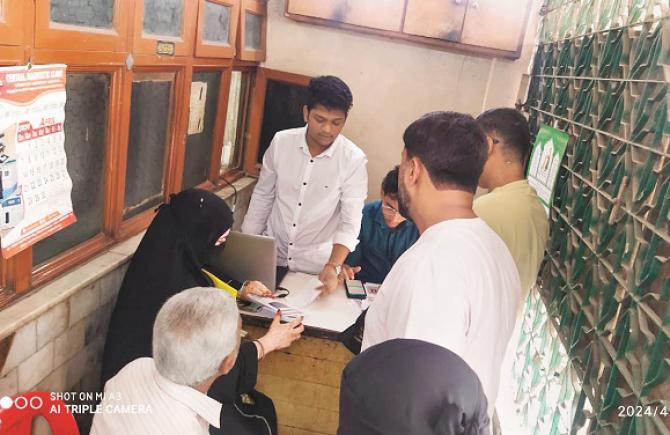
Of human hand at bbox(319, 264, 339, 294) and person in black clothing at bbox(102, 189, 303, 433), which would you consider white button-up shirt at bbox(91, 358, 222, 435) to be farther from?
human hand at bbox(319, 264, 339, 294)

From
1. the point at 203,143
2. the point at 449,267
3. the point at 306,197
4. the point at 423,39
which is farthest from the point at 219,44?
the point at 449,267

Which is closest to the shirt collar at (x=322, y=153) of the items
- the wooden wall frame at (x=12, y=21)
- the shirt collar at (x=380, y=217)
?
the shirt collar at (x=380, y=217)

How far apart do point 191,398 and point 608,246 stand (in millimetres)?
1237

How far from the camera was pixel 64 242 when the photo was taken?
2172 millimetres

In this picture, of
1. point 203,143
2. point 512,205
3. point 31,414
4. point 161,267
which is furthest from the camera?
point 203,143

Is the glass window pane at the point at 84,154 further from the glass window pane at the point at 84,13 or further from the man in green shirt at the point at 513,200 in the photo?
A: the man in green shirt at the point at 513,200

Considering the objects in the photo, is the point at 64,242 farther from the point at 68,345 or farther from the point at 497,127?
the point at 497,127

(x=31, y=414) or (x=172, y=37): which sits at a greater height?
(x=172, y=37)

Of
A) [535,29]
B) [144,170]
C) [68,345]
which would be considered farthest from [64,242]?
[535,29]

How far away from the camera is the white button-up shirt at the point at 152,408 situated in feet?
4.92

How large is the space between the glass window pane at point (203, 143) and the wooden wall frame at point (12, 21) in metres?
1.52

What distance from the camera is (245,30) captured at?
370 centimetres

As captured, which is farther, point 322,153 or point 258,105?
point 258,105

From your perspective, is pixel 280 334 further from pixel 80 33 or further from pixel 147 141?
pixel 80 33
